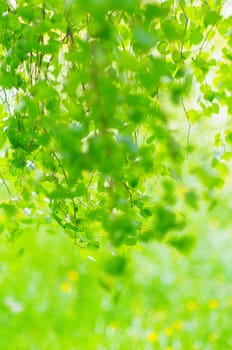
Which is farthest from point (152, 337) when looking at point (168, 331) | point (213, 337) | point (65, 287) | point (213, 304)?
point (65, 287)

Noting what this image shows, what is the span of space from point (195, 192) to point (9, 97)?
917mm

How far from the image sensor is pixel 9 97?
1.60 m

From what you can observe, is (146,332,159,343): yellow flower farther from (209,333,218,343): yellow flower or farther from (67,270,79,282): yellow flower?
(67,270,79,282): yellow flower

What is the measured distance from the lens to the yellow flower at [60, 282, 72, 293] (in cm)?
319

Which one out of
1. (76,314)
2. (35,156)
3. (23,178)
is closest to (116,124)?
(35,156)

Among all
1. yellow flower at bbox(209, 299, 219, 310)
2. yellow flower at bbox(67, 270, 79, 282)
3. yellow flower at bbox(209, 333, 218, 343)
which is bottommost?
yellow flower at bbox(67, 270, 79, 282)

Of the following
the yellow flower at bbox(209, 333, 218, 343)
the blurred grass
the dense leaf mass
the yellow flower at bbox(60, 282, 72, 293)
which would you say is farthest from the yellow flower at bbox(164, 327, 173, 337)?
the dense leaf mass

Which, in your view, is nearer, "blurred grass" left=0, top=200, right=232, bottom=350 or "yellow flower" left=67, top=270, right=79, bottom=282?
"blurred grass" left=0, top=200, right=232, bottom=350

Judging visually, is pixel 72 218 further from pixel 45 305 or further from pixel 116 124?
pixel 45 305

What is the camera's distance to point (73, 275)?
3.32m

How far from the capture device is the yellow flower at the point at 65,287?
10.5 ft

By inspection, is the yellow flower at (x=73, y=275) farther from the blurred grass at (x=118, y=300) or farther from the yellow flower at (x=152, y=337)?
the yellow flower at (x=152, y=337)

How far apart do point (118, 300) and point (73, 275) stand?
0.73 meters

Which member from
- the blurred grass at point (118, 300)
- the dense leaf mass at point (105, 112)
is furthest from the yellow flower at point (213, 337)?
the dense leaf mass at point (105, 112)
